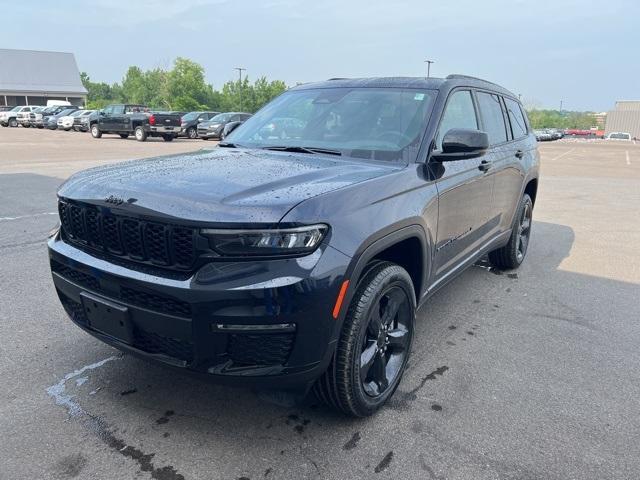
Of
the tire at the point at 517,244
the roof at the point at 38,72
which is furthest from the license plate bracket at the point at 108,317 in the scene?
the roof at the point at 38,72

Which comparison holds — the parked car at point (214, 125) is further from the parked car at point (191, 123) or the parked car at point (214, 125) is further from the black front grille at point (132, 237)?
the black front grille at point (132, 237)

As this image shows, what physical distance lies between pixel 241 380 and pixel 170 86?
88.9 meters

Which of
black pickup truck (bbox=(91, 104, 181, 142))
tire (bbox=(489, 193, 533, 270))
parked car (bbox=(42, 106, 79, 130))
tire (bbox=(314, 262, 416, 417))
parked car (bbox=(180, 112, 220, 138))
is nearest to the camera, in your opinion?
tire (bbox=(314, 262, 416, 417))

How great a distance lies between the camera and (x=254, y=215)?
2201 mm

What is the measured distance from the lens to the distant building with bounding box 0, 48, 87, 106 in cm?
7550

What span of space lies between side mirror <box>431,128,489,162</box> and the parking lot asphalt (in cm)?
135

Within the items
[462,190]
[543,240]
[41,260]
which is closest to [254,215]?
[462,190]

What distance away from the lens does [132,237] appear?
2430 mm

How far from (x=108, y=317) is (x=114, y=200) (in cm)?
56

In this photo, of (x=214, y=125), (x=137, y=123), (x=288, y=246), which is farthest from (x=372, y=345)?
(x=214, y=125)

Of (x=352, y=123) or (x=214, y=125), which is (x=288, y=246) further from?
(x=214, y=125)

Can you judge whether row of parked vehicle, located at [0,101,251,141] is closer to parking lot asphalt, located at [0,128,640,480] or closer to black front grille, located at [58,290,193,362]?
parking lot asphalt, located at [0,128,640,480]

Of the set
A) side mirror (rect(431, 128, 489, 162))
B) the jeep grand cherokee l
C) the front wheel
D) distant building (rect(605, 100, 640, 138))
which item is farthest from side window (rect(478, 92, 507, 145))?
distant building (rect(605, 100, 640, 138))

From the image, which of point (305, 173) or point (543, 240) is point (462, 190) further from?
point (543, 240)
